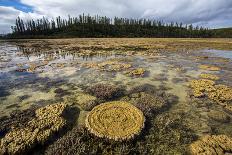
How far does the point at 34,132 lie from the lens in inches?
216

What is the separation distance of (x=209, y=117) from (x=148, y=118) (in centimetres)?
228

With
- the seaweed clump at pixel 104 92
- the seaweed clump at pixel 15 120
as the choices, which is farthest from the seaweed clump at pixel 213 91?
the seaweed clump at pixel 15 120

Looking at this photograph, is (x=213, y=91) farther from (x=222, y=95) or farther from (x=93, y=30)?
(x=93, y=30)

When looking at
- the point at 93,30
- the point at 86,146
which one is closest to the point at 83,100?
the point at 86,146

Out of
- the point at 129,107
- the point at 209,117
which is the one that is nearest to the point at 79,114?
the point at 129,107

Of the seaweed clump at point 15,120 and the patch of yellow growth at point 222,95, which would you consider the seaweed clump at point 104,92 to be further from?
the patch of yellow growth at point 222,95

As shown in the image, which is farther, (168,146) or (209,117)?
(209,117)

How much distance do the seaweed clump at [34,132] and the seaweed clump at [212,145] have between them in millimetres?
4015

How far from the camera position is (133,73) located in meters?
12.6

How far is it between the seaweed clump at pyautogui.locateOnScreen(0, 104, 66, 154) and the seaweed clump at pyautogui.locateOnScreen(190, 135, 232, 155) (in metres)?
4.02

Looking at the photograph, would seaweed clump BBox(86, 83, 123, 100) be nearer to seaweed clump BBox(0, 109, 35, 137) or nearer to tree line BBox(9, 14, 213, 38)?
seaweed clump BBox(0, 109, 35, 137)

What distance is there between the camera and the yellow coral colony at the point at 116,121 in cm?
537

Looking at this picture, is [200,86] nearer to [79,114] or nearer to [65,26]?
[79,114]

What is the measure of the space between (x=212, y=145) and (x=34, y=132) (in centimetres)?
510
